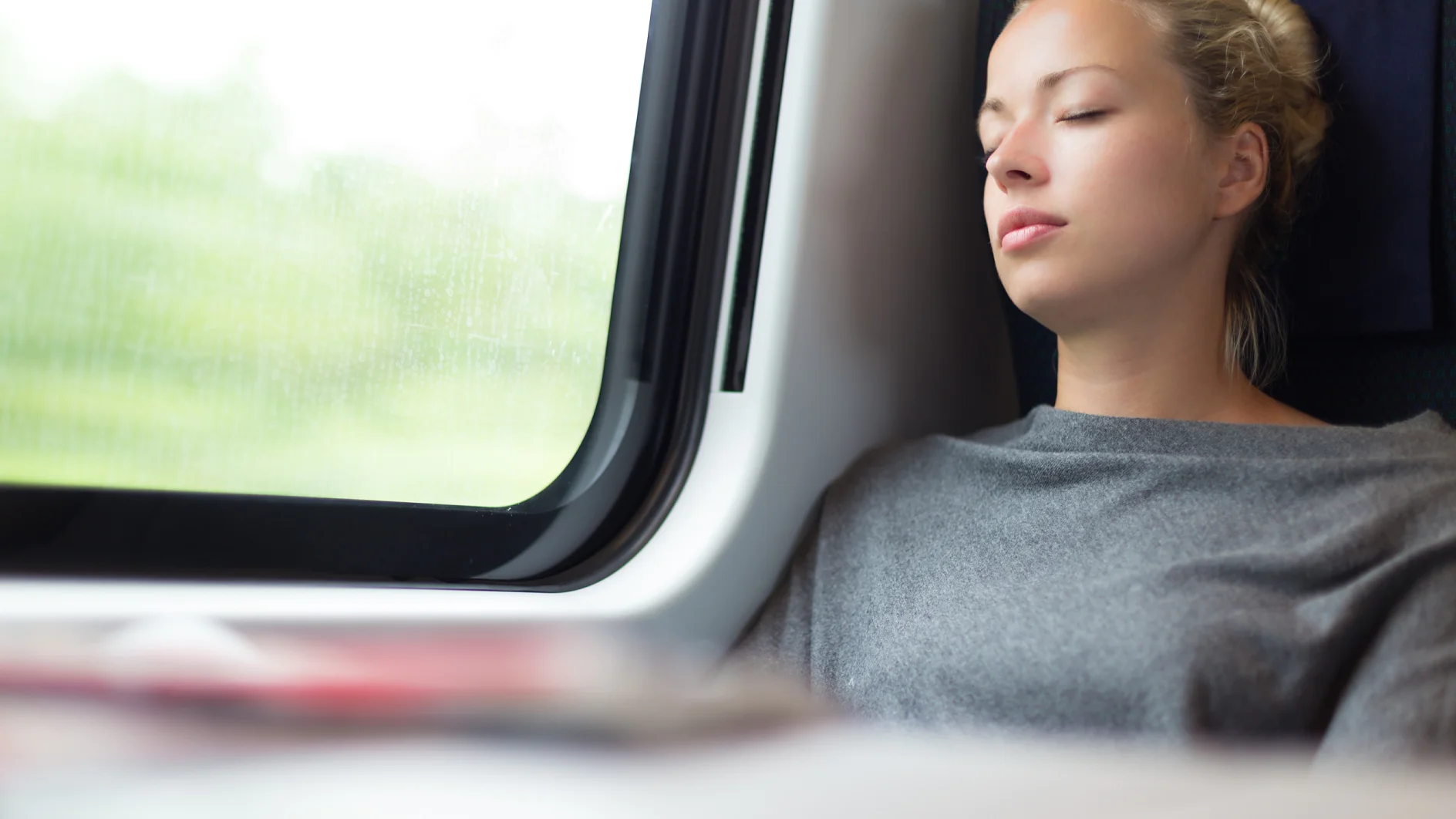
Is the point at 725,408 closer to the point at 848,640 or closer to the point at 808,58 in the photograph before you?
the point at 848,640

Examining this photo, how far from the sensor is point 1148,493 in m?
1.02

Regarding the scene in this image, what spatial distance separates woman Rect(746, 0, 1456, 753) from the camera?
0.85 metres

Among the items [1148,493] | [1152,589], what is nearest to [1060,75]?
[1148,493]

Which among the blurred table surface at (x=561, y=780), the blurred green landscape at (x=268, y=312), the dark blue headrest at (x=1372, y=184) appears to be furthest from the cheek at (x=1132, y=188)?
the blurred table surface at (x=561, y=780)

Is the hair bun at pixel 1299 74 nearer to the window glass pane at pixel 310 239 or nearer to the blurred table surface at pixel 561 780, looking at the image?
the window glass pane at pixel 310 239

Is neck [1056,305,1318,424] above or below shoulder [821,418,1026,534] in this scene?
above

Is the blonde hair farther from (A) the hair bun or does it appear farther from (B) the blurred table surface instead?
(B) the blurred table surface

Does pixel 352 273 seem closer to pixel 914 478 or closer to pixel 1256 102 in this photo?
pixel 914 478

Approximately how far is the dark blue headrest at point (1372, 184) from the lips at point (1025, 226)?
320mm

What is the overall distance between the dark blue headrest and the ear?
105mm

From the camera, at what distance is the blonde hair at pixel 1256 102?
3.70 feet

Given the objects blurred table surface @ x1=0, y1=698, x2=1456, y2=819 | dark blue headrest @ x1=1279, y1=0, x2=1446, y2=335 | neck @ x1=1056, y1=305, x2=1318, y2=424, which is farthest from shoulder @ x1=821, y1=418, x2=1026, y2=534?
blurred table surface @ x1=0, y1=698, x2=1456, y2=819

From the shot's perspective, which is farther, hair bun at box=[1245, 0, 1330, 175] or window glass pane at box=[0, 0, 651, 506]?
hair bun at box=[1245, 0, 1330, 175]

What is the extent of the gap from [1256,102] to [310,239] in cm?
100
